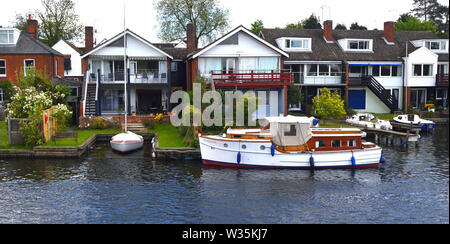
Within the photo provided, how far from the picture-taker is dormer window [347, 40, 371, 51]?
53844 mm

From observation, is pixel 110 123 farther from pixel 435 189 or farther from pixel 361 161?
pixel 435 189

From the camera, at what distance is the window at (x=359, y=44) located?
5384cm

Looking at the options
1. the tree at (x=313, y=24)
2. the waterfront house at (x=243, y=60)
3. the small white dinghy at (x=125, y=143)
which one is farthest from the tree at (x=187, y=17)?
the small white dinghy at (x=125, y=143)

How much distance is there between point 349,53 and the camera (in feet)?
174

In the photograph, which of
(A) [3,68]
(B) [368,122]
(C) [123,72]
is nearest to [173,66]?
(C) [123,72]

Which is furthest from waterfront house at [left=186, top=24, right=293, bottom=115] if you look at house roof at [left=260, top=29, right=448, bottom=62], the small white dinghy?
the small white dinghy

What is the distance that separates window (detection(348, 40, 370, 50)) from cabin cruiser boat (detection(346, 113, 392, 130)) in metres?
11.9

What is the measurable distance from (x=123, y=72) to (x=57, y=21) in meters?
37.2
